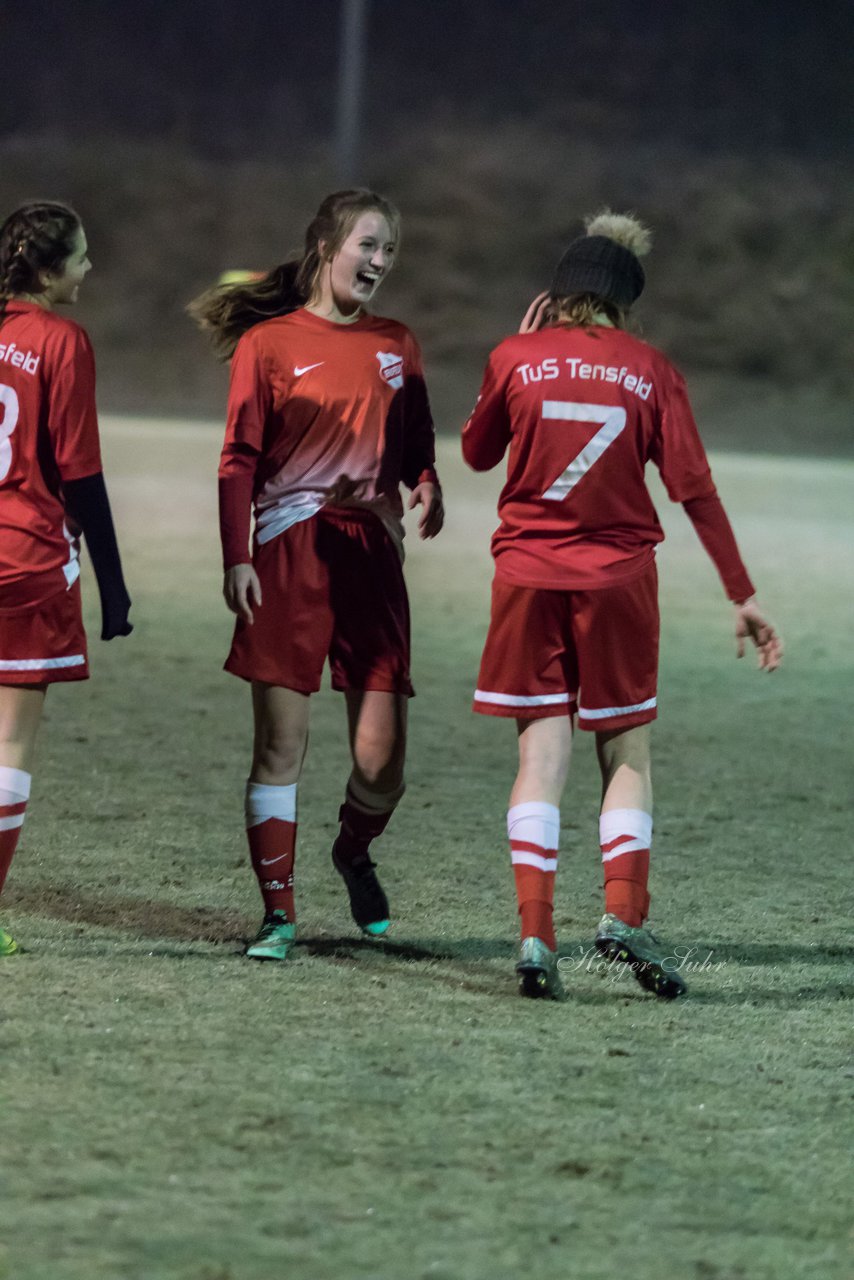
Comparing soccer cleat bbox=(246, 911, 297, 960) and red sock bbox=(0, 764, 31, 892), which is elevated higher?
red sock bbox=(0, 764, 31, 892)

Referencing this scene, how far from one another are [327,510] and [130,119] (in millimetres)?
48699

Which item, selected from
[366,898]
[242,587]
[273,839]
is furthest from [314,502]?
[366,898]

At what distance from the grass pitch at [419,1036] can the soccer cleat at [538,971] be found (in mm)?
49

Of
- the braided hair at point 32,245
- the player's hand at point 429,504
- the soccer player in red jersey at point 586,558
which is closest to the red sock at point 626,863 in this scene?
the soccer player in red jersey at point 586,558

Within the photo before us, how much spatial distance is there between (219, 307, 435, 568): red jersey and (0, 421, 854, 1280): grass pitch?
44.1 inches

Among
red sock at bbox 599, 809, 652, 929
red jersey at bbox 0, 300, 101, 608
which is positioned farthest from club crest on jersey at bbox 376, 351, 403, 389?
red sock at bbox 599, 809, 652, 929

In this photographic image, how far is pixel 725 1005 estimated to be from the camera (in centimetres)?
449

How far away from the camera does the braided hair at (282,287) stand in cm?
476

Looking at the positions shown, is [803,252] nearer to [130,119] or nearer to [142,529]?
[130,119]

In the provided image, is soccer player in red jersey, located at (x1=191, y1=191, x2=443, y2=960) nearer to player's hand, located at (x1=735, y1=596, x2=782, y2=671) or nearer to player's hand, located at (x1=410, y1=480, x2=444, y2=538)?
player's hand, located at (x1=410, y1=480, x2=444, y2=538)

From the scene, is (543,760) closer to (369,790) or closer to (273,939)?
(369,790)

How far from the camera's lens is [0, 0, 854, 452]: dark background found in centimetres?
3703

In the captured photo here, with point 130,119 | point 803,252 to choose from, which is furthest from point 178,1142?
point 130,119

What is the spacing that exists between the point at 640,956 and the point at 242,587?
51.3 inches
